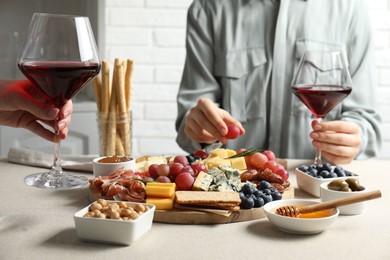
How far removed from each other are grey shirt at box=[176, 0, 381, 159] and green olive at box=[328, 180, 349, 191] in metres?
0.87

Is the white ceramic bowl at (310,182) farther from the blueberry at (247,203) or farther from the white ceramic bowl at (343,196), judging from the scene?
the blueberry at (247,203)

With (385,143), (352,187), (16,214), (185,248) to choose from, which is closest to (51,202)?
(16,214)

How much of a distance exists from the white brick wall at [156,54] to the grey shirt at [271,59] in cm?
91

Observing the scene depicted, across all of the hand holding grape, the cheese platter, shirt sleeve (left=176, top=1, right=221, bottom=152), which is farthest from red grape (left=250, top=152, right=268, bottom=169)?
shirt sleeve (left=176, top=1, right=221, bottom=152)

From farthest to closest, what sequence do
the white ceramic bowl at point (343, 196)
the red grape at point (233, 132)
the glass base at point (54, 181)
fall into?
the red grape at point (233, 132)
the glass base at point (54, 181)
the white ceramic bowl at point (343, 196)

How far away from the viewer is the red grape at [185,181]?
1268mm

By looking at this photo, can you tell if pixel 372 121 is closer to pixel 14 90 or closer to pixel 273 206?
pixel 273 206

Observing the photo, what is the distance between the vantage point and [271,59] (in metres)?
2.21

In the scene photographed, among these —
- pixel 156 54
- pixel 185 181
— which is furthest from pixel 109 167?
pixel 156 54

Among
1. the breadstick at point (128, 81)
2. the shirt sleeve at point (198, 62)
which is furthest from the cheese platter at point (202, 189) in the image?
the shirt sleeve at point (198, 62)

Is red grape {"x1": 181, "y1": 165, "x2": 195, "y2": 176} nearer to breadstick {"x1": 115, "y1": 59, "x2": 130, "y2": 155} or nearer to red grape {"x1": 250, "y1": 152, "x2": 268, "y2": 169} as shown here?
red grape {"x1": 250, "y1": 152, "x2": 268, "y2": 169}

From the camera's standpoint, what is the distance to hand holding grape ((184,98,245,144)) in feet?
5.31

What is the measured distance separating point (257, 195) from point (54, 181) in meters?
0.44

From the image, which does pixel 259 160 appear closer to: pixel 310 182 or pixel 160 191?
pixel 310 182
